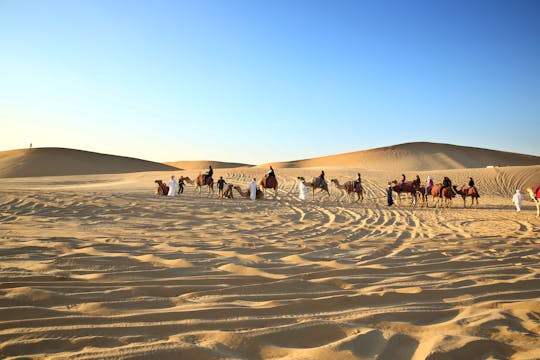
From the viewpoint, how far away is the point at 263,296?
3377 millimetres

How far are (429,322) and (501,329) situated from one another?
1.61 ft

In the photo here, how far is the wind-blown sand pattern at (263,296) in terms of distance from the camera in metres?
2.34

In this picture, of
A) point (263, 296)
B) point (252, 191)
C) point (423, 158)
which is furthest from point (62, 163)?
point (263, 296)

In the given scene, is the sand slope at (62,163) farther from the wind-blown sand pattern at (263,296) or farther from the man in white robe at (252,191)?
the wind-blown sand pattern at (263,296)

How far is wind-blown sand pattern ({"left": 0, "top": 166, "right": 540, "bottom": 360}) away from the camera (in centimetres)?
234

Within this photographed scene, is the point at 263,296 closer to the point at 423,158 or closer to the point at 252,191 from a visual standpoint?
the point at 252,191

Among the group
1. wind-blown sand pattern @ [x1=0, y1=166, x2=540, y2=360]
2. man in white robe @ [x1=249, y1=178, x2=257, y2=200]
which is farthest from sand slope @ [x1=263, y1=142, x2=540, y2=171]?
wind-blown sand pattern @ [x1=0, y1=166, x2=540, y2=360]

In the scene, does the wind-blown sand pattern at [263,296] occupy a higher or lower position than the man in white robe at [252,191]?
lower

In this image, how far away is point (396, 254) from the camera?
556 centimetres

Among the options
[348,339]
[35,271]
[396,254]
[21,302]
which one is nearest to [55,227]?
[35,271]

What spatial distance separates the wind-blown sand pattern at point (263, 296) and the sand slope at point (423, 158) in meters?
63.8

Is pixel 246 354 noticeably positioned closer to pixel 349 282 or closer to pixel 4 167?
pixel 349 282

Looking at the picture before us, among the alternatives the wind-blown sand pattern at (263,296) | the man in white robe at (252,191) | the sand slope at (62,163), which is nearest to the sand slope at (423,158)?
the sand slope at (62,163)

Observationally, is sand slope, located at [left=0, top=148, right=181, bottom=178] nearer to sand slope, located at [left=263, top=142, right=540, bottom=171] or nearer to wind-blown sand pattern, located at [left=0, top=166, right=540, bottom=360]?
sand slope, located at [left=263, top=142, right=540, bottom=171]
